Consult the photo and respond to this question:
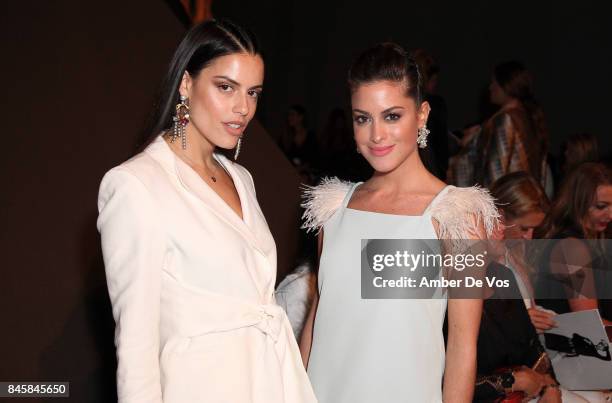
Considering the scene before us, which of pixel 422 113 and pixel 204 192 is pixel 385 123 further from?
pixel 204 192

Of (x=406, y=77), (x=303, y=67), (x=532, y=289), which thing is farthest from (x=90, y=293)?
(x=303, y=67)

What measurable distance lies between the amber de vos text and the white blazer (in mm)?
342

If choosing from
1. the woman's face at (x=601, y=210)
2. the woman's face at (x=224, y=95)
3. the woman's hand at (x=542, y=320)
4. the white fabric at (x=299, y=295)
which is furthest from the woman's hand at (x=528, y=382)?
the woman's face at (x=224, y=95)

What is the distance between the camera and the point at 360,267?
2.26 meters

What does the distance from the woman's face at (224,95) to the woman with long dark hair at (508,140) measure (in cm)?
290

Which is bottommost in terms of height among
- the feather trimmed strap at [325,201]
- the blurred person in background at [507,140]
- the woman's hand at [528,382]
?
the woman's hand at [528,382]

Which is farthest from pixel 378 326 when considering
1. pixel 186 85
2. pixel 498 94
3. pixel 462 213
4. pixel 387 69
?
pixel 498 94

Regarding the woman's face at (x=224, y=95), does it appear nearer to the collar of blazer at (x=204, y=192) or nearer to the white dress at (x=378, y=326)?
the collar of blazer at (x=204, y=192)

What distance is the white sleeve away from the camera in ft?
5.80

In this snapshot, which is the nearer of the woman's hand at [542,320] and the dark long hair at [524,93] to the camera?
the woman's hand at [542,320]

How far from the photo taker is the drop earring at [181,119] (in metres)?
2.08

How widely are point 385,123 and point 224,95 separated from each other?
A: 0.47m

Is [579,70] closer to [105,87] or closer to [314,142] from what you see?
[314,142]

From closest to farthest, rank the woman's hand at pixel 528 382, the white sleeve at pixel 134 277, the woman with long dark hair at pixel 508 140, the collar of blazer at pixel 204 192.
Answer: the white sleeve at pixel 134 277, the collar of blazer at pixel 204 192, the woman's hand at pixel 528 382, the woman with long dark hair at pixel 508 140
